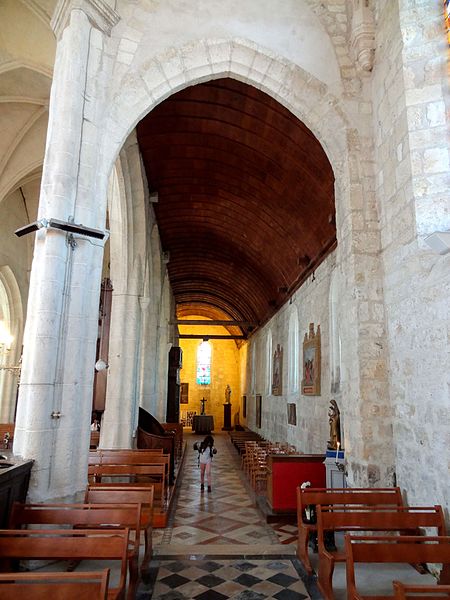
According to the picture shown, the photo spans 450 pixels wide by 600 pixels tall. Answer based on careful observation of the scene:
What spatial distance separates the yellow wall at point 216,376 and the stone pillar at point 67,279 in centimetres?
2519

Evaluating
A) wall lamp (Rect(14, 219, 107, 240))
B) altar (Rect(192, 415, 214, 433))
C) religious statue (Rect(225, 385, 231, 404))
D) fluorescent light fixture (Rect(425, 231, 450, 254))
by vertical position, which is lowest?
altar (Rect(192, 415, 214, 433))

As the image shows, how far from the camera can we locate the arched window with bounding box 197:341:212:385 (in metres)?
29.8

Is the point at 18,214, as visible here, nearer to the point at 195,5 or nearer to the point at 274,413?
the point at 195,5

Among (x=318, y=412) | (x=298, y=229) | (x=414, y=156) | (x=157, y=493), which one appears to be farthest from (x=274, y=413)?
(x=414, y=156)

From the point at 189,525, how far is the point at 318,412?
14.7 feet

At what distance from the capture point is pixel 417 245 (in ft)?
14.9

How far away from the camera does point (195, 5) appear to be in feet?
20.8

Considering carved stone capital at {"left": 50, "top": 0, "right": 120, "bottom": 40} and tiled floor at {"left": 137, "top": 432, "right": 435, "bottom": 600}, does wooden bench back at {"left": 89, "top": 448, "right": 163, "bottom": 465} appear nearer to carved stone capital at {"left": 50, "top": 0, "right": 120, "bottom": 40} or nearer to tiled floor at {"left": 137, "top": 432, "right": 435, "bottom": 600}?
tiled floor at {"left": 137, "top": 432, "right": 435, "bottom": 600}

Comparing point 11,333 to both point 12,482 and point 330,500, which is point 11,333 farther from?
point 330,500

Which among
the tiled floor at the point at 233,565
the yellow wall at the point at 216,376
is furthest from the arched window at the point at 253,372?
the tiled floor at the point at 233,565

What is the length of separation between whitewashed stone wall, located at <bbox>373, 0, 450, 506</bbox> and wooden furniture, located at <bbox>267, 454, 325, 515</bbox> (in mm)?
2481

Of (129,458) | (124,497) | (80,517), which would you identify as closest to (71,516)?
(80,517)

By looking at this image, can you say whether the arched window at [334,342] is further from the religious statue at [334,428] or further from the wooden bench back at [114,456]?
the wooden bench back at [114,456]

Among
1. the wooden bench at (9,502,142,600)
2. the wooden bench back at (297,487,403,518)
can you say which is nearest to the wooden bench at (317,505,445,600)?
the wooden bench back at (297,487,403,518)
